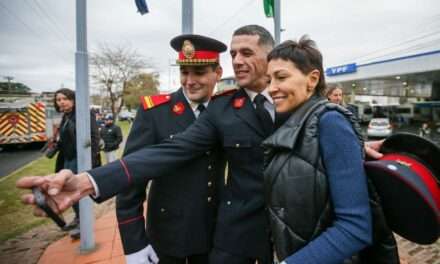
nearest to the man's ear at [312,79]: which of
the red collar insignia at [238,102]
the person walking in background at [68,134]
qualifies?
the red collar insignia at [238,102]

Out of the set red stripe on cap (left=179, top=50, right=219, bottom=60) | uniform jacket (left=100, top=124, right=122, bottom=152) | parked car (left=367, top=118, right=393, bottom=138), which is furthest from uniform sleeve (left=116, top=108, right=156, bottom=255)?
parked car (left=367, top=118, right=393, bottom=138)

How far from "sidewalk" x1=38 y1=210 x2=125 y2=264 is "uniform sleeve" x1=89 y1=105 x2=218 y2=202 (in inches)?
91.0

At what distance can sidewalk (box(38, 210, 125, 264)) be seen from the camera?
3.21m

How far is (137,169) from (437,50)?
1796 centimetres

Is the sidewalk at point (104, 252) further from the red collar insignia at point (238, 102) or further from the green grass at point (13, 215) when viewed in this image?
the red collar insignia at point (238, 102)

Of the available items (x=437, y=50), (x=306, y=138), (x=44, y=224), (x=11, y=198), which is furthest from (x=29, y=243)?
(x=437, y=50)

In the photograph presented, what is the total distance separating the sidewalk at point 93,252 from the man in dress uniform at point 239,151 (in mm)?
2211

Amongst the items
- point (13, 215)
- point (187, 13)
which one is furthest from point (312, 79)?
point (13, 215)

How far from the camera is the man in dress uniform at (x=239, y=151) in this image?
1.51 m

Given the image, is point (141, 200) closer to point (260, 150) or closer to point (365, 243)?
point (260, 150)

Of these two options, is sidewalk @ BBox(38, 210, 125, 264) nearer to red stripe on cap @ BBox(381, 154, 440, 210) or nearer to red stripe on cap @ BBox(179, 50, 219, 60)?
red stripe on cap @ BBox(179, 50, 219, 60)

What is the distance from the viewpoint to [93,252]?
336cm

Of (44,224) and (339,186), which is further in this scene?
(44,224)

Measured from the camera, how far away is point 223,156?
1.86 metres
